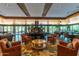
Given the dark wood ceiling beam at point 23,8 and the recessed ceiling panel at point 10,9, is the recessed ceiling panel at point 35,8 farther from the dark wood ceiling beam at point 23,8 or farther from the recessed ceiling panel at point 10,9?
the recessed ceiling panel at point 10,9

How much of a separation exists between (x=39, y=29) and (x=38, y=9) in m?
0.38

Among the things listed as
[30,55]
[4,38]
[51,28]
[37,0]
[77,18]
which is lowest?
[30,55]

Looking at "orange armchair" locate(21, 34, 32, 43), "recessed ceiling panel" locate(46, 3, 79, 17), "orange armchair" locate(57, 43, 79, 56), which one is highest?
"recessed ceiling panel" locate(46, 3, 79, 17)

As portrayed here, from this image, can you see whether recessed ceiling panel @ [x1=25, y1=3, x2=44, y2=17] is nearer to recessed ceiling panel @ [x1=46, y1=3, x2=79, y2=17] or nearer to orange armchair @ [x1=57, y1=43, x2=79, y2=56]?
recessed ceiling panel @ [x1=46, y1=3, x2=79, y2=17]

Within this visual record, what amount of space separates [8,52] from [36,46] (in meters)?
0.54

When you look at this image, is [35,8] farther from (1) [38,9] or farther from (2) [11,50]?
(2) [11,50]

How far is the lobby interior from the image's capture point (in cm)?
246

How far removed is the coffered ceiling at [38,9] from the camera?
2438 millimetres

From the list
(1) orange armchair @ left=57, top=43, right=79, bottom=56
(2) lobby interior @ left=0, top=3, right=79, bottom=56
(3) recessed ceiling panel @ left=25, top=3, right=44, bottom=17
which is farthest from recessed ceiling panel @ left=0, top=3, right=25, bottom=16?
(1) orange armchair @ left=57, top=43, right=79, bottom=56

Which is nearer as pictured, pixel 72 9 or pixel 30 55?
pixel 72 9

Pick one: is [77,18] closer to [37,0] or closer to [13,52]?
[37,0]

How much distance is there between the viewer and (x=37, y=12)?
98.6 inches

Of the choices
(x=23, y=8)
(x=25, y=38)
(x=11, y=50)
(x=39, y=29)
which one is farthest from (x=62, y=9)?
(x=11, y=50)

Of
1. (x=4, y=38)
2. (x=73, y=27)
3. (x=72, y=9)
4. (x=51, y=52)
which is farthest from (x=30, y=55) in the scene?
(x=72, y=9)
